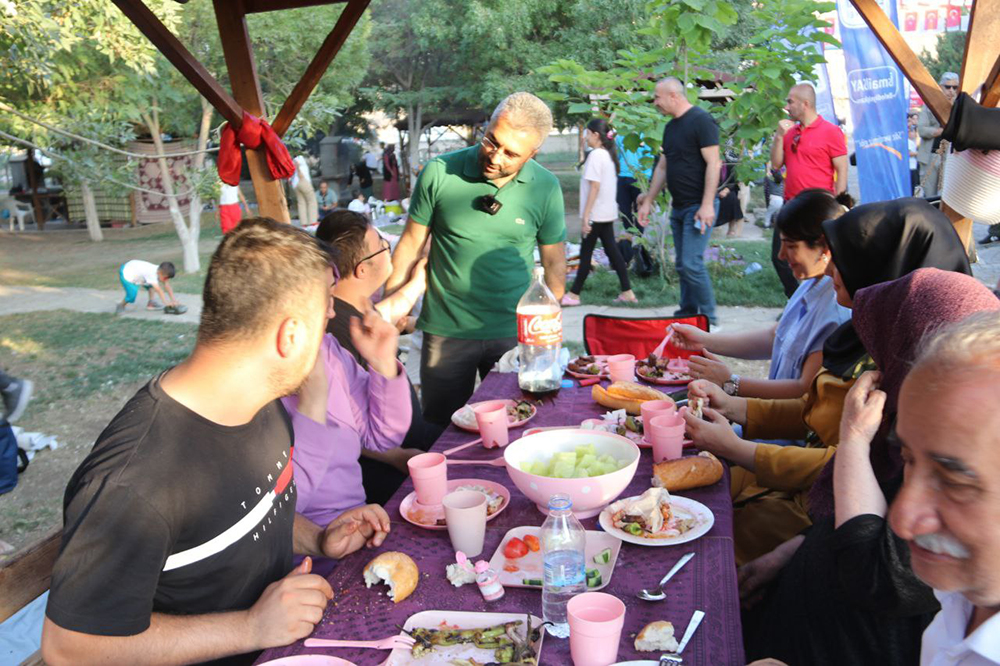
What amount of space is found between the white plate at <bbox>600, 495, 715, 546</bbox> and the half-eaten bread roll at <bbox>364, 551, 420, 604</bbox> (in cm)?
52

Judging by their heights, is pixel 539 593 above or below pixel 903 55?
below

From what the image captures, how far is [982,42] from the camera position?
4348 mm

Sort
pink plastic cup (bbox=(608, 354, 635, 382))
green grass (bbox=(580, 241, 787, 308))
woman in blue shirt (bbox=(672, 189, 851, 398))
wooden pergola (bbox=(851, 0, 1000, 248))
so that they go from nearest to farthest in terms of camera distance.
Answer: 1. woman in blue shirt (bbox=(672, 189, 851, 398))
2. pink plastic cup (bbox=(608, 354, 635, 382))
3. wooden pergola (bbox=(851, 0, 1000, 248))
4. green grass (bbox=(580, 241, 787, 308))

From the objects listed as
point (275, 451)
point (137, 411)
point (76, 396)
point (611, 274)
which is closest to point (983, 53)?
point (275, 451)

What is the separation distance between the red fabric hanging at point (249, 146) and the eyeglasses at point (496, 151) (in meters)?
1.68

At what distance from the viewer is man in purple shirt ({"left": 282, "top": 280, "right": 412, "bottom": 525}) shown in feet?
8.11

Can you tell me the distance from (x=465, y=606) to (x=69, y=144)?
51.2 feet

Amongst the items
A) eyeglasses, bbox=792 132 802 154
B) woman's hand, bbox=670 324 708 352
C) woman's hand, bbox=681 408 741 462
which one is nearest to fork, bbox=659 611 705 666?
woman's hand, bbox=681 408 741 462

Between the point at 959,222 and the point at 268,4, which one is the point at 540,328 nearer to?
the point at 959,222

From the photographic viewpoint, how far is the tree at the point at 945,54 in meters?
24.1

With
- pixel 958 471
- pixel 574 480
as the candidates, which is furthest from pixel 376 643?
pixel 958 471

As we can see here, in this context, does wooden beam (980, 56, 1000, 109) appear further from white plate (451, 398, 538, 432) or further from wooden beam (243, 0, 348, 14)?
wooden beam (243, 0, 348, 14)

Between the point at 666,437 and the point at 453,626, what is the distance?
3.57 ft

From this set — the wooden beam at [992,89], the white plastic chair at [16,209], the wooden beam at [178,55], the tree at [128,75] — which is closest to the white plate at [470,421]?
the wooden beam at [178,55]
